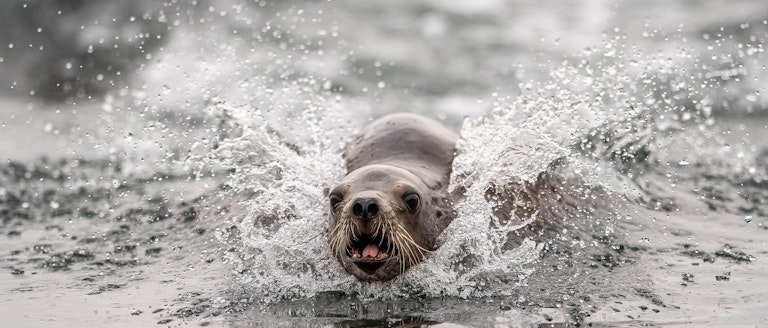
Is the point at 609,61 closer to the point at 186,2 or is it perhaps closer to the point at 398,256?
the point at 186,2

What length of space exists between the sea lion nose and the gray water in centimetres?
51

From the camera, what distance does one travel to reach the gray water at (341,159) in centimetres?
615

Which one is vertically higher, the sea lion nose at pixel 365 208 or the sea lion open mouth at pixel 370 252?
the sea lion nose at pixel 365 208

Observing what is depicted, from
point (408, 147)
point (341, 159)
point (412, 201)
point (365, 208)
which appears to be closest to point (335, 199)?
point (412, 201)

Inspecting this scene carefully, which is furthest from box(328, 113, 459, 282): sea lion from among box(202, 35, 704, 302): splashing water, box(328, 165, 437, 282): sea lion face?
box(202, 35, 704, 302): splashing water

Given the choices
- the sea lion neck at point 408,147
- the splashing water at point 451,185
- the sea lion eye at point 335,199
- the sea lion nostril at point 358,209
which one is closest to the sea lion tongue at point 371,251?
the splashing water at point 451,185

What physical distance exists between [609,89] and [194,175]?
169 inches

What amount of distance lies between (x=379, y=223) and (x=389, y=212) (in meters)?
0.13

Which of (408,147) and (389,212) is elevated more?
(408,147)

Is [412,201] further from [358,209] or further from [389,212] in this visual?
[358,209]

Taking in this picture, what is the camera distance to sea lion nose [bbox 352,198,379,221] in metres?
6.02

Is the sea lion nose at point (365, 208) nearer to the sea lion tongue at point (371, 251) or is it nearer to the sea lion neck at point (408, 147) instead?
the sea lion tongue at point (371, 251)

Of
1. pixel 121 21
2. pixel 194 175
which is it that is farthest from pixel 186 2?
pixel 194 175

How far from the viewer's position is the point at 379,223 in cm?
610
